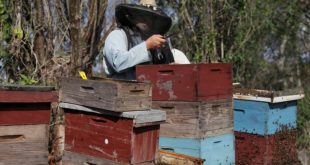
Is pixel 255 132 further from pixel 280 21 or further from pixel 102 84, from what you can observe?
pixel 280 21

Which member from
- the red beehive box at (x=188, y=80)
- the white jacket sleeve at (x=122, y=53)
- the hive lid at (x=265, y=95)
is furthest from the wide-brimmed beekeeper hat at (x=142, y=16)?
the hive lid at (x=265, y=95)

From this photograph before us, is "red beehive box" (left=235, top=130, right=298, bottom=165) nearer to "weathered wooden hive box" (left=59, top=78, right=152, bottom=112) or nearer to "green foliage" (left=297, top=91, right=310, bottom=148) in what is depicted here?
"weathered wooden hive box" (left=59, top=78, right=152, bottom=112)

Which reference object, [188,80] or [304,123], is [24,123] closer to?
[188,80]

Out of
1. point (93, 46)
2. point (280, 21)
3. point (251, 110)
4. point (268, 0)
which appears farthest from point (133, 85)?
point (280, 21)

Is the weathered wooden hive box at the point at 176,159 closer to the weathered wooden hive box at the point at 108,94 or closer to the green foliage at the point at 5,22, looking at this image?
the weathered wooden hive box at the point at 108,94

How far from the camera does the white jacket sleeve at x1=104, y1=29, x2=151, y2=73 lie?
12.5 feet

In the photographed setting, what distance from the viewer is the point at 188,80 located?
3.78 m

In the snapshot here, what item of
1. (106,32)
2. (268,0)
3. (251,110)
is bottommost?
(251,110)

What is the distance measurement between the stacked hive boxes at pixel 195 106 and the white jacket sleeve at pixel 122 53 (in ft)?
0.37

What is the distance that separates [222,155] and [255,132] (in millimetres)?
790

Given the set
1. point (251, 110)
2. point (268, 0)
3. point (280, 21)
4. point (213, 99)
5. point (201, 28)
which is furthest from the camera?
point (280, 21)

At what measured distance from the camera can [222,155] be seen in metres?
3.99

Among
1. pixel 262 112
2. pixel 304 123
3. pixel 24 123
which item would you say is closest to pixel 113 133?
pixel 24 123

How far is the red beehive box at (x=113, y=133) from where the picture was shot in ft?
9.99
